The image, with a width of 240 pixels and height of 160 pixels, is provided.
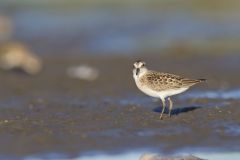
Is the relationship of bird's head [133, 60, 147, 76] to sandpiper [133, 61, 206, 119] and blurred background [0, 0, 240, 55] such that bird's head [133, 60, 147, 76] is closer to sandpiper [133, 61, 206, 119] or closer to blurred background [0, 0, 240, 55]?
sandpiper [133, 61, 206, 119]

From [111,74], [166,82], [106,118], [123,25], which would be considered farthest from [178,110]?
[123,25]

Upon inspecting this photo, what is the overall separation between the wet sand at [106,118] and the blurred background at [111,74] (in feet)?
0.06

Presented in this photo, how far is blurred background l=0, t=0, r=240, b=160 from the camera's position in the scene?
478 inches

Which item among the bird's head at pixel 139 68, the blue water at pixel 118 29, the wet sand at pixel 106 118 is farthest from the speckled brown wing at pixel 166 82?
the blue water at pixel 118 29

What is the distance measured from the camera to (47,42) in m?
26.5

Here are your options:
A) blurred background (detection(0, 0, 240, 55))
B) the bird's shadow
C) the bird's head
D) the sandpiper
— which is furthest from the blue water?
the sandpiper

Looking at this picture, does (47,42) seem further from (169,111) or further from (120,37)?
(169,111)

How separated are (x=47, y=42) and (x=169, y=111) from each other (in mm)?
13447

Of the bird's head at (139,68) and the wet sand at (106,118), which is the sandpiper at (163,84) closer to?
the bird's head at (139,68)

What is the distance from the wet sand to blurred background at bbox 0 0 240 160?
0.02 m

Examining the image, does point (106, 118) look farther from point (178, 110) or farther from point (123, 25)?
point (123, 25)

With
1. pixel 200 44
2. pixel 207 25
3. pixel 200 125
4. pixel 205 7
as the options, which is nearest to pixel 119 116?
pixel 200 125

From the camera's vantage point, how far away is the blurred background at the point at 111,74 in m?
12.1

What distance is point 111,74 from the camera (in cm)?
2044
